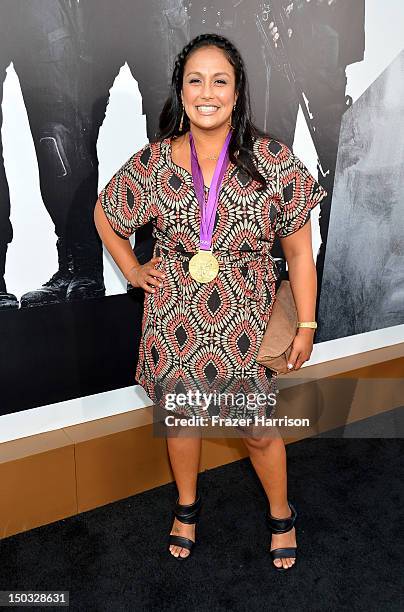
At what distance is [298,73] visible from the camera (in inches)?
84.5

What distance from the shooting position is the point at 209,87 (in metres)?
1.46

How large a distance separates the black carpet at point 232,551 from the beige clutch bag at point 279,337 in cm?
63

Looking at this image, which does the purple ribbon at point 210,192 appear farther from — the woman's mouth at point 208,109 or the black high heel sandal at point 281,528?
the black high heel sandal at point 281,528

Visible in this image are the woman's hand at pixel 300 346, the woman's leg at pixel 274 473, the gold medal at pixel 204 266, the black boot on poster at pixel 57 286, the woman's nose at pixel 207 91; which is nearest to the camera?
the woman's nose at pixel 207 91

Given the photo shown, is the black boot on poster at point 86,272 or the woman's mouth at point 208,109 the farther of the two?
the black boot on poster at point 86,272

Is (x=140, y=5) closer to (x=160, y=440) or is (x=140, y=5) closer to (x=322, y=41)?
(x=322, y=41)

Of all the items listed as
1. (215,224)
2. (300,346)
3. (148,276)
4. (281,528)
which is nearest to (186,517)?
(281,528)

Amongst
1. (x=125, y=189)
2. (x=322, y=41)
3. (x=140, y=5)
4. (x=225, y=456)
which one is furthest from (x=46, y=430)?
(x=322, y=41)

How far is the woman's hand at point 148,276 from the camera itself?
1.64 m

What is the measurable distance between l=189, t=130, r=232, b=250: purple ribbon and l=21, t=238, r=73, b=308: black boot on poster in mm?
544

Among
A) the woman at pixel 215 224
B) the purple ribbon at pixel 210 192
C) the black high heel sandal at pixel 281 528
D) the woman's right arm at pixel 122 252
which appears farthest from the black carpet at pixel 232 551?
the purple ribbon at pixel 210 192

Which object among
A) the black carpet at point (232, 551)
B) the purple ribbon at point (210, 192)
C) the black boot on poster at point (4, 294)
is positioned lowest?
the black carpet at point (232, 551)

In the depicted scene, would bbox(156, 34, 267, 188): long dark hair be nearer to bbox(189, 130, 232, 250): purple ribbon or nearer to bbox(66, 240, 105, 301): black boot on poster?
bbox(189, 130, 232, 250): purple ribbon

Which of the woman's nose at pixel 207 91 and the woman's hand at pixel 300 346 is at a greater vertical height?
the woman's nose at pixel 207 91
